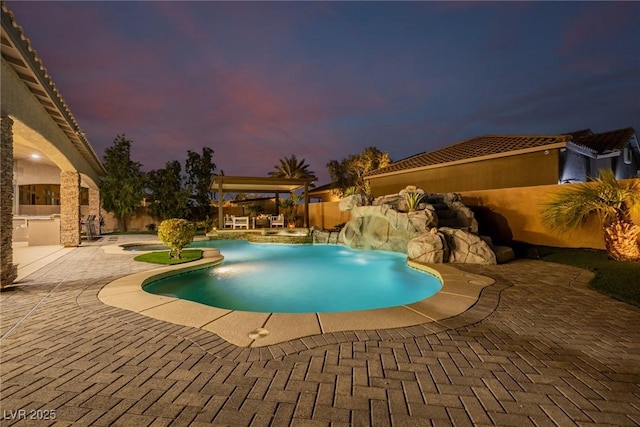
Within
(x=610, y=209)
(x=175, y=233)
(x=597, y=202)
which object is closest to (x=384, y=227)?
(x=597, y=202)

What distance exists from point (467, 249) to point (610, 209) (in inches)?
136

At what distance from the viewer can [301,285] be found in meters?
6.44

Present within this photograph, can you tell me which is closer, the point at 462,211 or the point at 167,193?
the point at 462,211

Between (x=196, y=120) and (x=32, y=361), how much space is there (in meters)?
34.1

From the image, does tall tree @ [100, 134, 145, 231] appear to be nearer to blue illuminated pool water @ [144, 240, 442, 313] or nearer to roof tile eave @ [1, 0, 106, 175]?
roof tile eave @ [1, 0, 106, 175]

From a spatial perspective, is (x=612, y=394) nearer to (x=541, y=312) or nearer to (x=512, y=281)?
(x=541, y=312)

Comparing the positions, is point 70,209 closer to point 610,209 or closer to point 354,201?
point 354,201

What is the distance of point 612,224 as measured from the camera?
654cm

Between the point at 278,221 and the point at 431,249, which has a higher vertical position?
the point at 278,221

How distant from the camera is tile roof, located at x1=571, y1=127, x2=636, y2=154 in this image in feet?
44.3

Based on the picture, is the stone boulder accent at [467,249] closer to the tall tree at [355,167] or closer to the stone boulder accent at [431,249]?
the stone boulder accent at [431,249]

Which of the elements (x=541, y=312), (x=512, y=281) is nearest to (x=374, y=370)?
(x=541, y=312)

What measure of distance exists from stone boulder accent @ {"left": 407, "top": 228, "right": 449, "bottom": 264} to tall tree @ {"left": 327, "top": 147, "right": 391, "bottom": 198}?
15292 millimetres

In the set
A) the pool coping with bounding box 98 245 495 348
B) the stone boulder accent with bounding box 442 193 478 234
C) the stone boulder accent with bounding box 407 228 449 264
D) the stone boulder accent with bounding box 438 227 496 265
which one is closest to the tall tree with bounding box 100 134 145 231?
the pool coping with bounding box 98 245 495 348
